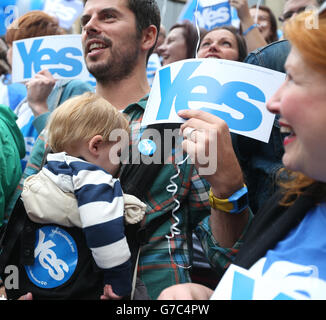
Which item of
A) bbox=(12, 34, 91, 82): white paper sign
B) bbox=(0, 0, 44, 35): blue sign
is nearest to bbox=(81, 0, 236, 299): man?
bbox=(12, 34, 91, 82): white paper sign

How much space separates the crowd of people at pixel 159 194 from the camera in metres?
1.14

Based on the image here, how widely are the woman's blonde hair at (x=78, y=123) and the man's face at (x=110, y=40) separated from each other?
0.51 meters

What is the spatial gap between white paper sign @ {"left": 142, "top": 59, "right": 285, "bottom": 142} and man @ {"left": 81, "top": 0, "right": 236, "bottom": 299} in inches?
13.8

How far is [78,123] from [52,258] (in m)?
0.58

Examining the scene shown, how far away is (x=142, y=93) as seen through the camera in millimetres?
2439

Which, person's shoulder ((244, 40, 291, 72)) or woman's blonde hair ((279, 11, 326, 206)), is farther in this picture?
person's shoulder ((244, 40, 291, 72))

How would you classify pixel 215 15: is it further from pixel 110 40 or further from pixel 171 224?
pixel 171 224

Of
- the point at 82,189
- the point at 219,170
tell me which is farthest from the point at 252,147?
the point at 82,189

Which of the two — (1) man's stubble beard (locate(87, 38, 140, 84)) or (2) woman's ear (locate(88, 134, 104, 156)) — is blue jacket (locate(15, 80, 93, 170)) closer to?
(1) man's stubble beard (locate(87, 38, 140, 84))

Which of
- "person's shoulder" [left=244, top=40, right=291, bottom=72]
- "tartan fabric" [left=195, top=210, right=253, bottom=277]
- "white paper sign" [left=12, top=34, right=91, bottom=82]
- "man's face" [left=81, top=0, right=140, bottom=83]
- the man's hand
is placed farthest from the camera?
"white paper sign" [left=12, top=34, right=91, bottom=82]

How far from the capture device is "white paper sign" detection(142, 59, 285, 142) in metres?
1.67

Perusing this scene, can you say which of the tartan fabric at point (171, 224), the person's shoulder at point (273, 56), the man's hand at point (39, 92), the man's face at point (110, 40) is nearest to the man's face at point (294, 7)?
the person's shoulder at point (273, 56)

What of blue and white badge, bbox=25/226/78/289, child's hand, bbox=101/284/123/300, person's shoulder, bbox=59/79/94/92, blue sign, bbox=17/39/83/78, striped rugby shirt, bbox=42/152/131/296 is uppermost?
blue sign, bbox=17/39/83/78

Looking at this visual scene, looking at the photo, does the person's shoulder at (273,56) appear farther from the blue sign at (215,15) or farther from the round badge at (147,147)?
the blue sign at (215,15)
